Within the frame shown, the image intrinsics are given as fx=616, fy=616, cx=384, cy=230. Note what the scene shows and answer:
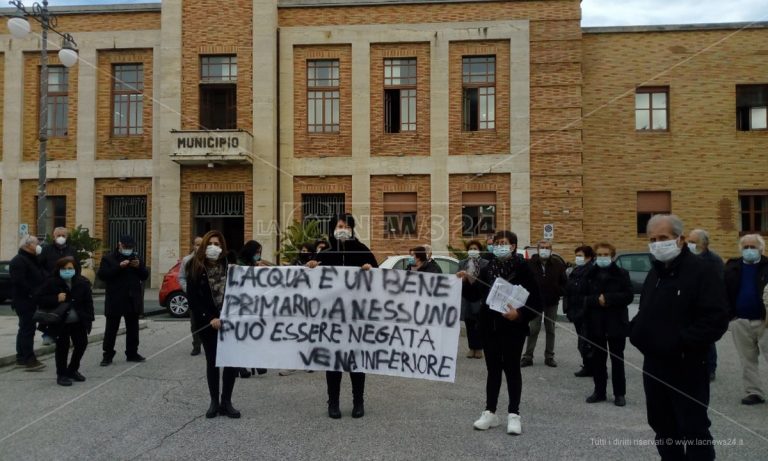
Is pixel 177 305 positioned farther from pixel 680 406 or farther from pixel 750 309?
pixel 680 406

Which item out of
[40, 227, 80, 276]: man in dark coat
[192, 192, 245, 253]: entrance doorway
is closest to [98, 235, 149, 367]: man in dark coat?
[40, 227, 80, 276]: man in dark coat

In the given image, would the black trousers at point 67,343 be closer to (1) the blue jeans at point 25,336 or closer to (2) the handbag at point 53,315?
(2) the handbag at point 53,315

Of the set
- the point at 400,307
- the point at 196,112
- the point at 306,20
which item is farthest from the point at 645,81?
the point at 400,307

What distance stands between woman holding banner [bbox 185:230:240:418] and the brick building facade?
1468 cm

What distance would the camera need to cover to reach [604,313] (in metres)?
7.13

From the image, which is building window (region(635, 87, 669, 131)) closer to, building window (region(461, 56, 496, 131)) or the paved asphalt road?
building window (region(461, 56, 496, 131))

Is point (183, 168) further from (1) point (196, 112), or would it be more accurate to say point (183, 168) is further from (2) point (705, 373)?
(2) point (705, 373)

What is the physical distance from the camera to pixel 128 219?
2288 centimetres

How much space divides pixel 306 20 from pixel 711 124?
15100 millimetres

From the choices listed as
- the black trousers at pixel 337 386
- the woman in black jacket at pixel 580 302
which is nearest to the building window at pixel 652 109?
the woman in black jacket at pixel 580 302

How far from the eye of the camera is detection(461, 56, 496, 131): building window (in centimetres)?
2173

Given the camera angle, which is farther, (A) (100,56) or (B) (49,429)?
(A) (100,56)

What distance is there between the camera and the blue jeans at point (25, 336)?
28.6 feet

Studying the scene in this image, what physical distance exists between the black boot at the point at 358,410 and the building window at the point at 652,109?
19.8m
